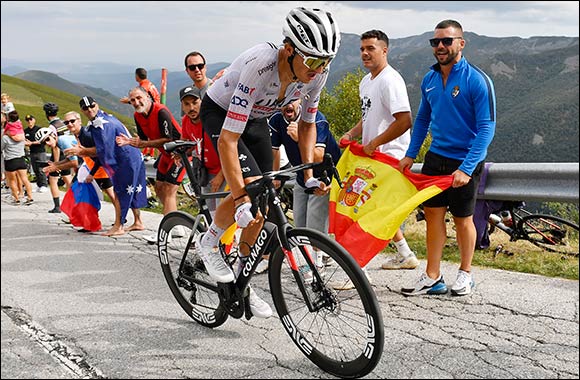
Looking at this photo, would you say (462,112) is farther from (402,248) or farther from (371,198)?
(402,248)

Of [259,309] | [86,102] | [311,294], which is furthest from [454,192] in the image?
[86,102]

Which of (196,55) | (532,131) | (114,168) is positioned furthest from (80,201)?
(532,131)

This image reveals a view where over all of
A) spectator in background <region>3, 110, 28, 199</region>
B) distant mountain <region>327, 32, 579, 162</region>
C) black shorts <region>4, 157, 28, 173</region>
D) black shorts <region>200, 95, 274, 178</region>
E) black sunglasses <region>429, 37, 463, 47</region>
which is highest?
black sunglasses <region>429, 37, 463, 47</region>

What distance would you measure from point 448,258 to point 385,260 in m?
0.66

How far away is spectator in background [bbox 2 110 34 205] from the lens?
12555 millimetres

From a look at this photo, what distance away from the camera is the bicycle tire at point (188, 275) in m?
4.34

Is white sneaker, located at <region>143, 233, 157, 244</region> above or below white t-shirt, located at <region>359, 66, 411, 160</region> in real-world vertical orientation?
below

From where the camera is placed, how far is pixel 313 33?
3334 mm

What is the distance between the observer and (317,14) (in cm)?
342

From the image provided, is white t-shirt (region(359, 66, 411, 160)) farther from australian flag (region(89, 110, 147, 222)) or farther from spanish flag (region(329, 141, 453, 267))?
australian flag (region(89, 110, 147, 222))

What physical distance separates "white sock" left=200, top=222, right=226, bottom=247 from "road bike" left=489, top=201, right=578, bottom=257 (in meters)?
3.77

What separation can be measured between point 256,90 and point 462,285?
8.35 ft

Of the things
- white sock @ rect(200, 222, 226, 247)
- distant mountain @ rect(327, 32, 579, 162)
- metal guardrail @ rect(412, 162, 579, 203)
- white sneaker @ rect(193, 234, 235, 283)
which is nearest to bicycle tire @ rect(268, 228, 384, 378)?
white sneaker @ rect(193, 234, 235, 283)

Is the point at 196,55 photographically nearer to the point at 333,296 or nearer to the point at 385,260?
the point at 385,260
